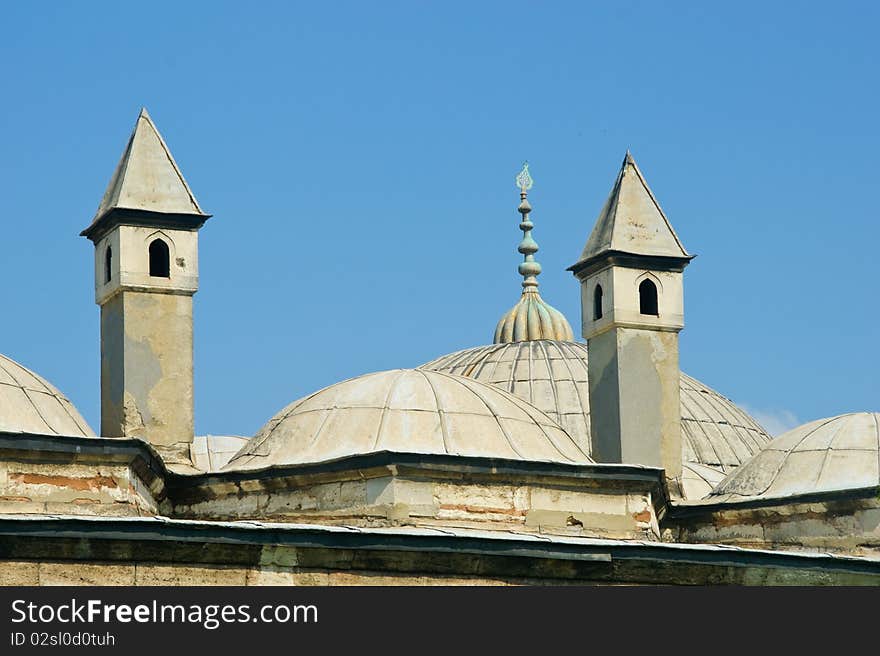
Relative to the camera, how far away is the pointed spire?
42.0 m

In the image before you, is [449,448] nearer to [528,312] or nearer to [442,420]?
[442,420]

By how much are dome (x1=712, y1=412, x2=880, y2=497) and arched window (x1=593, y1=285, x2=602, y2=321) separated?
2.61m

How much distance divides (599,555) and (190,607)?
4.65 m

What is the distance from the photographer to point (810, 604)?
17.6 metres

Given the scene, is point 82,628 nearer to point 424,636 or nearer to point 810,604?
point 424,636

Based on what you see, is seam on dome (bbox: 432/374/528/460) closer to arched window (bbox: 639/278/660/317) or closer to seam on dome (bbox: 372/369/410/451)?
seam on dome (bbox: 372/369/410/451)

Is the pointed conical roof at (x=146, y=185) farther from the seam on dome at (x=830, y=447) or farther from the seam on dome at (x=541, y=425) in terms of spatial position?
the seam on dome at (x=830, y=447)

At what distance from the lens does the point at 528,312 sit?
42.4m

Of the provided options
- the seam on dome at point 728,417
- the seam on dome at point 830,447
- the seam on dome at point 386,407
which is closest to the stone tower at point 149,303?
the seam on dome at point 386,407

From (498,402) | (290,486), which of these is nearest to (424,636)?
(290,486)

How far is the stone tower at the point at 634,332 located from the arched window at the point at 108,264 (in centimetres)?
586

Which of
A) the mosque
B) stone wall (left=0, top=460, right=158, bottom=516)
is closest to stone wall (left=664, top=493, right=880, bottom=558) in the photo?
the mosque

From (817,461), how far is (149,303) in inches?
317

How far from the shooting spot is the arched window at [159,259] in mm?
27859
